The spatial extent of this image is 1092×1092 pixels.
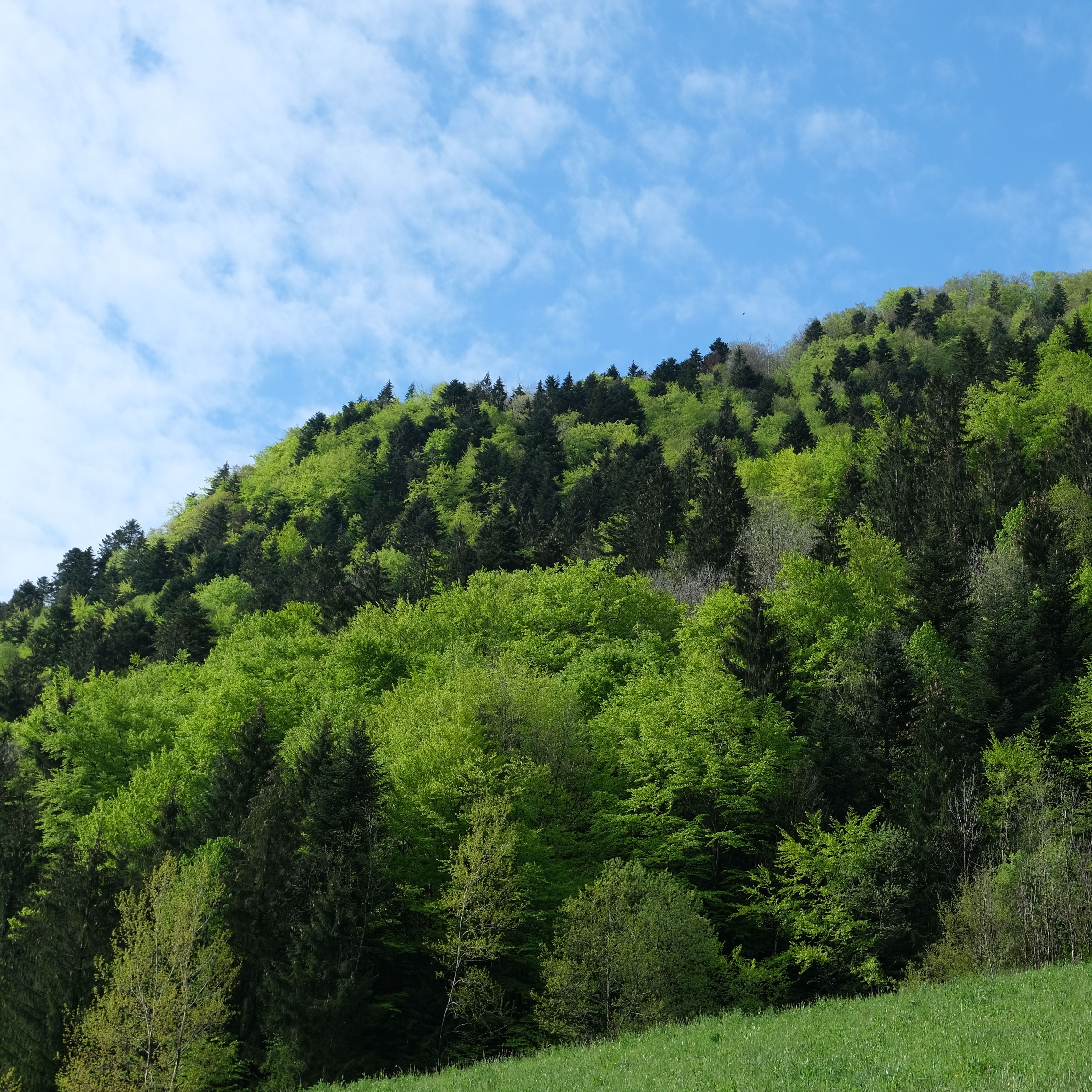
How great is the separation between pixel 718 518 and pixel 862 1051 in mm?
63964

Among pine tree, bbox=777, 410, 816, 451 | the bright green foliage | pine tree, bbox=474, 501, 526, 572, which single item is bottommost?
the bright green foliage

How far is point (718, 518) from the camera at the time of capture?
77625mm

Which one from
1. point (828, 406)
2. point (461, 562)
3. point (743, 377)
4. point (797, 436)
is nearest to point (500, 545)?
point (461, 562)

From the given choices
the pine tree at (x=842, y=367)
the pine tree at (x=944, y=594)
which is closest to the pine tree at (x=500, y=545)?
the pine tree at (x=944, y=594)

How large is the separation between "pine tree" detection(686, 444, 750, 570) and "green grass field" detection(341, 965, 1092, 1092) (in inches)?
2132

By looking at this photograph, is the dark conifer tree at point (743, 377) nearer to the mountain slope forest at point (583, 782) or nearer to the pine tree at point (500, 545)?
the mountain slope forest at point (583, 782)

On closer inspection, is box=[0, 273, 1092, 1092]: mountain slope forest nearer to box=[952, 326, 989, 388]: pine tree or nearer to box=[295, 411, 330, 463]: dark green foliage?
box=[952, 326, 989, 388]: pine tree

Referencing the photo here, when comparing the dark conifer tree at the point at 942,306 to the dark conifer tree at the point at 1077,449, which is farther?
the dark conifer tree at the point at 942,306

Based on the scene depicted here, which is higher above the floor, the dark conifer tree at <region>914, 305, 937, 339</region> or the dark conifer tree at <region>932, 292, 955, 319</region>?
the dark conifer tree at <region>932, 292, 955, 319</region>

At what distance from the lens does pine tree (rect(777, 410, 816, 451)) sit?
10162 cm

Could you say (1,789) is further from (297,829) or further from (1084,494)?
(1084,494)

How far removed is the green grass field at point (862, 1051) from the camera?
12641mm

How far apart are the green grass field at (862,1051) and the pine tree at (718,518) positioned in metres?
54.1

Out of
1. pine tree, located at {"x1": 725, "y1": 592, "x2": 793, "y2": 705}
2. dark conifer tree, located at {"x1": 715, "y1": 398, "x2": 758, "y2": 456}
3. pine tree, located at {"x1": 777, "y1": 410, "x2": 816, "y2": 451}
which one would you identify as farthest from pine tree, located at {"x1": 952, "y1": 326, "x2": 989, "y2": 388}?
pine tree, located at {"x1": 725, "y1": 592, "x2": 793, "y2": 705}
